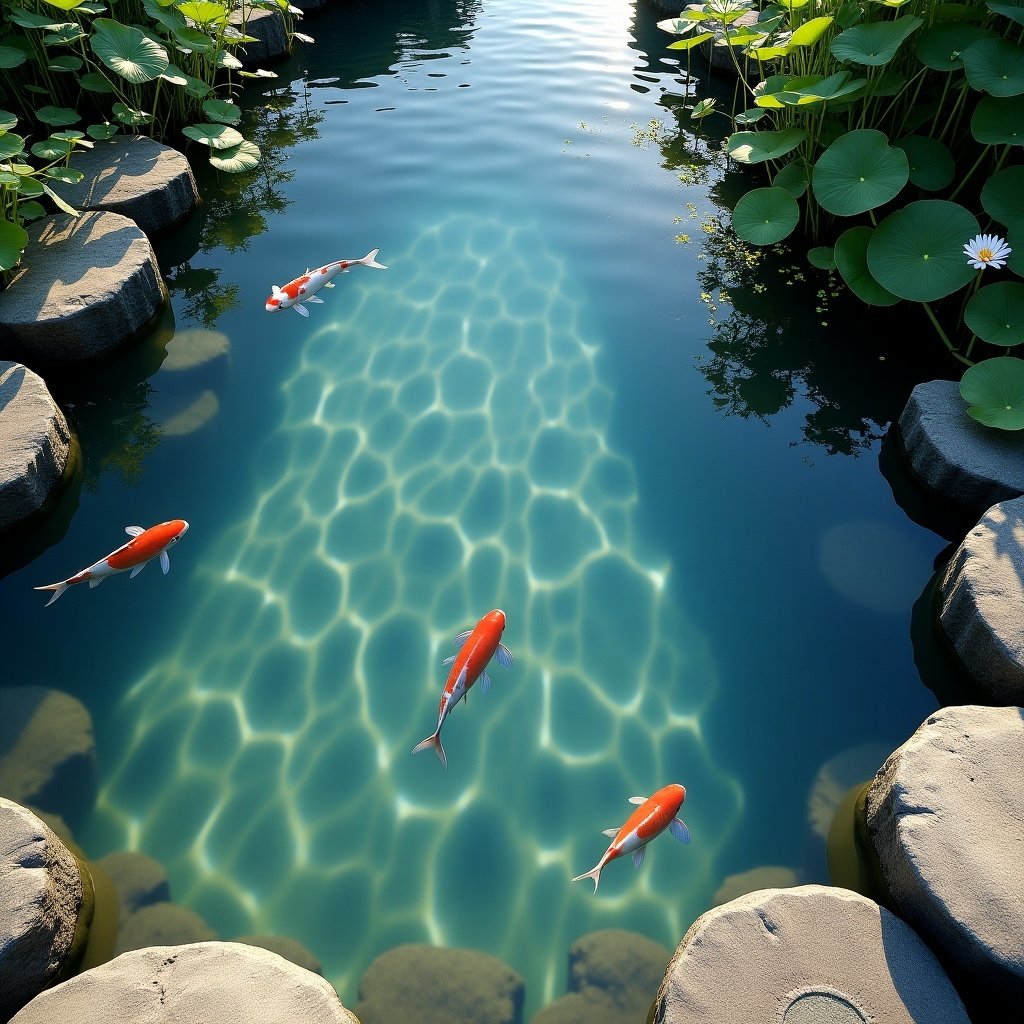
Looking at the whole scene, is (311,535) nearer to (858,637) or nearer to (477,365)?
(477,365)

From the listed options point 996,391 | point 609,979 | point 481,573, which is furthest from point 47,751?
point 996,391

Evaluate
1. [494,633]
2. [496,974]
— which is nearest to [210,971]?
[496,974]

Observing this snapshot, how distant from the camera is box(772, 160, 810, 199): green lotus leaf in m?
4.42

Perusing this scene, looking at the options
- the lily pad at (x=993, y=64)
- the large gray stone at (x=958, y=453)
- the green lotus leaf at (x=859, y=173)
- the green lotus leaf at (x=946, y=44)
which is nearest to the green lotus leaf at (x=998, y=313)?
the large gray stone at (x=958, y=453)

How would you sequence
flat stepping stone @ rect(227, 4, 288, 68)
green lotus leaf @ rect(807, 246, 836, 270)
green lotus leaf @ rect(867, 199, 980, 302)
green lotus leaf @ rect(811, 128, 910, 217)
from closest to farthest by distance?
green lotus leaf @ rect(867, 199, 980, 302), green lotus leaf @ rect(811, 128, 910, 217), green lotus leaf @ rect(807, 246, 836, 270), flat stepping stone @ rect(227, 4, 288, 68)

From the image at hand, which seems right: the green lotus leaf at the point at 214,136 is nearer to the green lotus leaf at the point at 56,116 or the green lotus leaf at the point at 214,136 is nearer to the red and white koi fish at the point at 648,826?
the green lotus leaf at the point at 56,116

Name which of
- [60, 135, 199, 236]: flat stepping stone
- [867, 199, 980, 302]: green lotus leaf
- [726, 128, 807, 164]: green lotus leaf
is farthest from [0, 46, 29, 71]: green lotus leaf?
[867, 199, 980, 302]: green lotus leaf

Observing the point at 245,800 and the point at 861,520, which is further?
the point at 861,520

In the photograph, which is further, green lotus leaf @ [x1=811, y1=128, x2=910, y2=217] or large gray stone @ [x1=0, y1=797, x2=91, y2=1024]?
green lotus leaf @ [x1=811, y1=128, x2=910, y2=217]

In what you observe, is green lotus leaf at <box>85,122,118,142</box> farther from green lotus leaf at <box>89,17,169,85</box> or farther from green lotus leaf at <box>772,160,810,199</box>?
green lotus leaf at <box>772,160,810,199</box>

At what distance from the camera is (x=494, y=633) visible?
95.3 inches

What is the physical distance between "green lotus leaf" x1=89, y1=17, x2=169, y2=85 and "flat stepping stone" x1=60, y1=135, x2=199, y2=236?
46 cm

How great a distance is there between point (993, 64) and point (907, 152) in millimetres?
526

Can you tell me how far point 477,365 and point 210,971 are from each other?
Answer: 9.65ft
